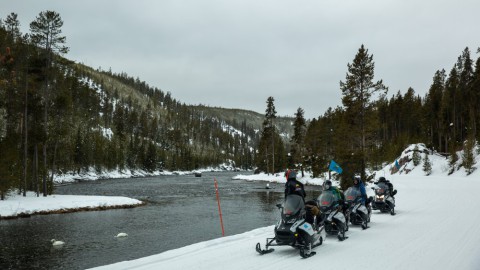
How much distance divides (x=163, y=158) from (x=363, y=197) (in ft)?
402

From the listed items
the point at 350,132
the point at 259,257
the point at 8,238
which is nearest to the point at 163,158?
the point at 350,132

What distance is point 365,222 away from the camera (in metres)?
14.7

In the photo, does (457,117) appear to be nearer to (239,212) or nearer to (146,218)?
(239,212)

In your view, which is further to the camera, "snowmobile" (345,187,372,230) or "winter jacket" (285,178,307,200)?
"snowmobile" (345,187,372,230)

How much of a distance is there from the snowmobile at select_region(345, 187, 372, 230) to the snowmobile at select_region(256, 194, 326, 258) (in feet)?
14.1

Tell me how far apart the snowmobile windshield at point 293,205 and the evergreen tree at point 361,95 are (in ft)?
82.5

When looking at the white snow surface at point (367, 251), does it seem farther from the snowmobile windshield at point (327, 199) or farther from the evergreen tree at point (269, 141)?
the evergreen tree at point (269, 141)

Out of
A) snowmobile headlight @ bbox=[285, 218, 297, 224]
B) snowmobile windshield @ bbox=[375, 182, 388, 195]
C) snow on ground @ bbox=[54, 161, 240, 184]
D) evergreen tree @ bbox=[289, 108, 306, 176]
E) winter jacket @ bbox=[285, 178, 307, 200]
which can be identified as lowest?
snow on ground @ bbox=[54, 161, 240, 184]

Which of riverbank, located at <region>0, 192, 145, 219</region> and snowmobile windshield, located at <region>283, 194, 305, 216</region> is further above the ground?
snowmobile windshield, located at <region>283, 194, 305, 216</region>

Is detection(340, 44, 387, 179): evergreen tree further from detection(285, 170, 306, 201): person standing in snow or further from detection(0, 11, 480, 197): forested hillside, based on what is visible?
detection(285, 170, 306, 201): person standing in snow

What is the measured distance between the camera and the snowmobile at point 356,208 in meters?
14.7

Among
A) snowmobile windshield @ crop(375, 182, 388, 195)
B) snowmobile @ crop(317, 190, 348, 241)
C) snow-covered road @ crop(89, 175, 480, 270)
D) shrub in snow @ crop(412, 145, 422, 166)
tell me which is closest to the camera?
snow-covered road @ crop(89, 175, 480, 270)

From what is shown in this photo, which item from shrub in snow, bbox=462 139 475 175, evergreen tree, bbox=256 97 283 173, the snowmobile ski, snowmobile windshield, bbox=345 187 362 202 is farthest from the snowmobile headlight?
evergreen tree, bbox=256 97 283 173

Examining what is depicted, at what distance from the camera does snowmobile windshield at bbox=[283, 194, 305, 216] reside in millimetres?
10586
